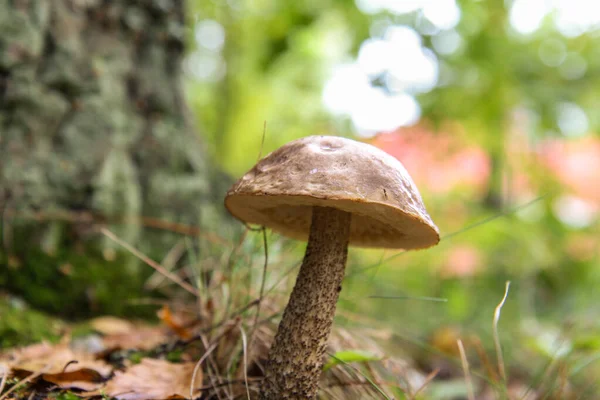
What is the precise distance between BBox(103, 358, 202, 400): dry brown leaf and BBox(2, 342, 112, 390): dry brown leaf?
89mm

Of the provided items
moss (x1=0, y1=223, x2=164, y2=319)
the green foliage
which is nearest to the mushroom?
the green foliage

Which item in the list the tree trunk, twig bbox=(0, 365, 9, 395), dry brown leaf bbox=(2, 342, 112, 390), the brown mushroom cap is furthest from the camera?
the tree trunk

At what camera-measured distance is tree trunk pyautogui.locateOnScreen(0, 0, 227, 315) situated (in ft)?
6.95

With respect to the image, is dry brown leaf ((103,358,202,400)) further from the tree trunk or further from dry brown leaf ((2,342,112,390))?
the tree trunk

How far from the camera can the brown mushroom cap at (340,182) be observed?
3.48 ft

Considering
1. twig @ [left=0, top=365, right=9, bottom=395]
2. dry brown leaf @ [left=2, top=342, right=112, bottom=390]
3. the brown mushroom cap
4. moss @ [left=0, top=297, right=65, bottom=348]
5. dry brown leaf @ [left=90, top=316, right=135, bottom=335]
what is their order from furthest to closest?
dry brown leaf @ [left=90, top=316, right=135, bottom=335] → moss @ [left=0, top=297, right=65, bottom=348] → dry brown leaf @ [left=2, top=342, right=112, bottom=390] → twig @ [left=0, top=365, right=9, bottom=395] → the brown mushroom cap

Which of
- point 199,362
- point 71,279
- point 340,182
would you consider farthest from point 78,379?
point 340,182

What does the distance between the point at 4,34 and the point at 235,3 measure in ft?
14.1

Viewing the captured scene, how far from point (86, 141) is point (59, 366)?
138 centimetres

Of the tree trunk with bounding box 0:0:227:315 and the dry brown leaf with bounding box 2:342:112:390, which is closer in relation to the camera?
the dry brown leaf with bounding box 2:342:112:390

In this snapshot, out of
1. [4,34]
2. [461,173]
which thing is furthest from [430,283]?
[4,34]

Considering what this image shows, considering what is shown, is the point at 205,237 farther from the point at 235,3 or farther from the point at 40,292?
the point at 235,3

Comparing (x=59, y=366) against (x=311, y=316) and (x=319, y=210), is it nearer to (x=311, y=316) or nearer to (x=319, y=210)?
(x=311, y=316)

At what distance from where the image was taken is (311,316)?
1296 millimetres
